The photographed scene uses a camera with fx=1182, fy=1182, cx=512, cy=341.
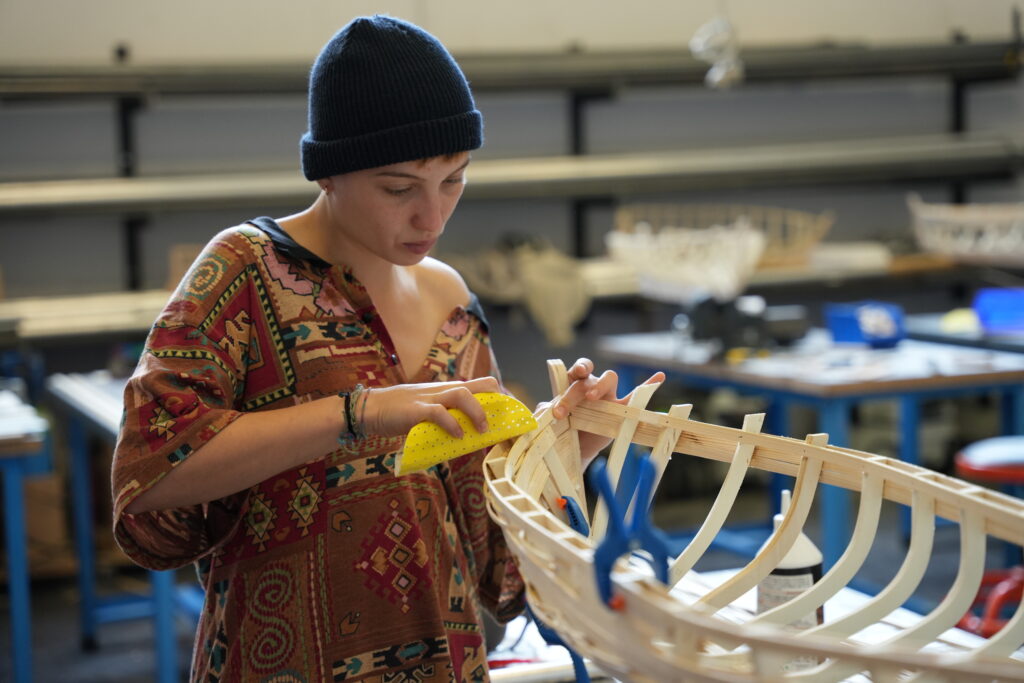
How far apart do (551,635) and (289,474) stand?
33cm

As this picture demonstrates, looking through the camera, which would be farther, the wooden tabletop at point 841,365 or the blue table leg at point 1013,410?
the blue table leg at point 1013,410

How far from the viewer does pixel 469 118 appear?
129cm

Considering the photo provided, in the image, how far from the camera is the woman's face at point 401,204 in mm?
1261

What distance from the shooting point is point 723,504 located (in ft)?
4.34

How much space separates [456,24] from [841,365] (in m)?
2.75

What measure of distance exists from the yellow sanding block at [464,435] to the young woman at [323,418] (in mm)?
15

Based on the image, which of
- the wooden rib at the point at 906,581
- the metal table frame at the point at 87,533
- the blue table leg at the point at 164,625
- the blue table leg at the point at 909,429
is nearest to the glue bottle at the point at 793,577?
the wooden rib at the point at 906,581

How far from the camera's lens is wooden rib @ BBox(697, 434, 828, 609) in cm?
122

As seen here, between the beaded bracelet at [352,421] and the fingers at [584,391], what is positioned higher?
the beaded bracelet at [352,421]

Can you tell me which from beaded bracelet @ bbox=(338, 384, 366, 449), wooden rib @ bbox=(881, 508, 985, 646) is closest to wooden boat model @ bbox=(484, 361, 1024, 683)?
wooden rib @ bbox=(881, 508, 985, 646)

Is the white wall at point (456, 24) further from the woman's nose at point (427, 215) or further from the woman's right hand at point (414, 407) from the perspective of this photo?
the woman's right hand at point (414, 407)

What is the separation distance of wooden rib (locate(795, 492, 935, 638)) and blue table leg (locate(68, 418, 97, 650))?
10.3ft

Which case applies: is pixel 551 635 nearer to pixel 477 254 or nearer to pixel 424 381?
pixel 424 381

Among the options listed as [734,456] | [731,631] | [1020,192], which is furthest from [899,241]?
[731,631]
